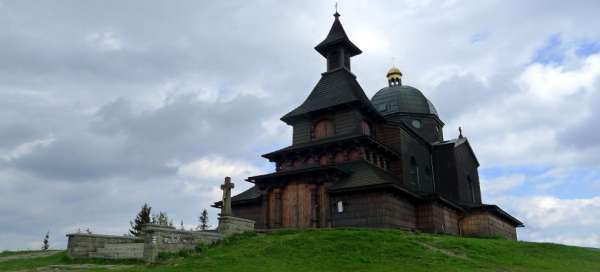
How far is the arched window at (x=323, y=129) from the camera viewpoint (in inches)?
1271

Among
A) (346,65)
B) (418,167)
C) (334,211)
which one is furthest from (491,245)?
(346,65)

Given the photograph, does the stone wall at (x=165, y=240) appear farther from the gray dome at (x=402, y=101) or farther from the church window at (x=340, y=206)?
the gray dome at (x=402, y=101)

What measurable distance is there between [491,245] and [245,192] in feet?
54.1

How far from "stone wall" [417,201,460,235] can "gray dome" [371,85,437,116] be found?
12.1m

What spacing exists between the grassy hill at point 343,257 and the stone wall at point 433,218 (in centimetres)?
715

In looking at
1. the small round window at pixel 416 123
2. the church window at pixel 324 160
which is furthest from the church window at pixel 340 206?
the small round window at pixel 416 123

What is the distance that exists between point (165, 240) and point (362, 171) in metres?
13.2

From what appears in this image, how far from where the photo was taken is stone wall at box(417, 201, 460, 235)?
28.8 metres

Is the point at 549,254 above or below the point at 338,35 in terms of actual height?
below

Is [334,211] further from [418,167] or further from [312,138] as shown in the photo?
[418,167]

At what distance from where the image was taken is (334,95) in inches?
1329

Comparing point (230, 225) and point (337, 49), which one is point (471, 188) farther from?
point (230, 225)

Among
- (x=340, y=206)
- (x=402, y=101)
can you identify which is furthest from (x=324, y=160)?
(x=402, y=101)

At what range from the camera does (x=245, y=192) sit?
1271 inches
